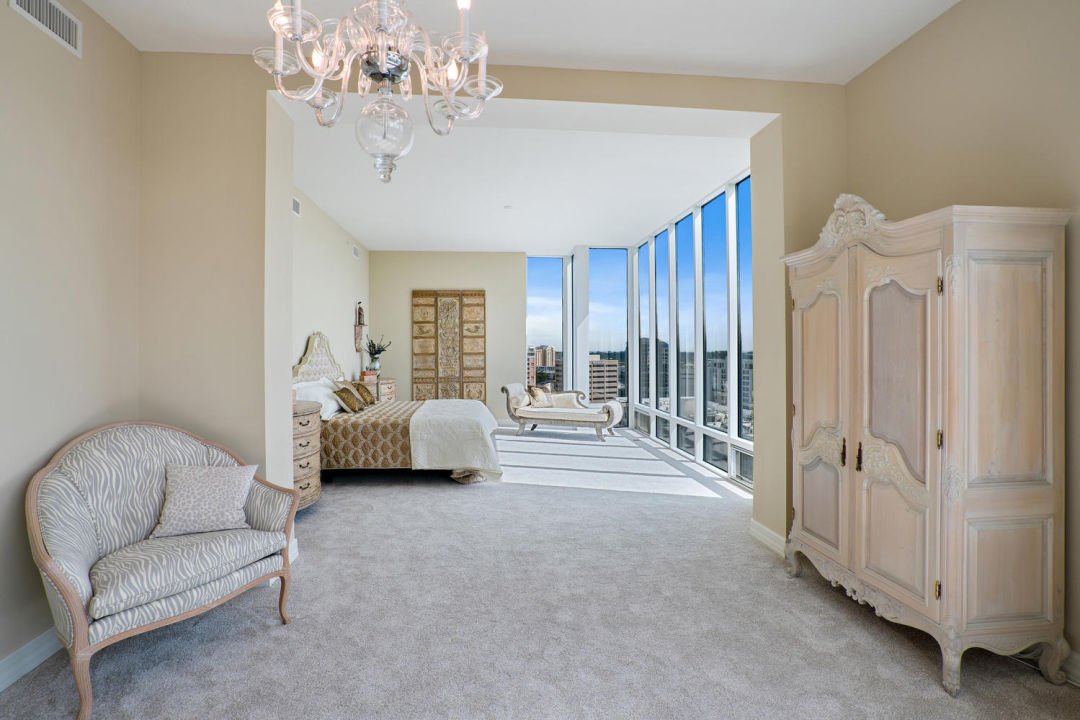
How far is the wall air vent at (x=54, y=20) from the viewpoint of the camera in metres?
2.13

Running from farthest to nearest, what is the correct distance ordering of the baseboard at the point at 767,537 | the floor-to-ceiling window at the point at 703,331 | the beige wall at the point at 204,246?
the floor-to-ceiling window at the point at 703,331 → the baseboard at the point at 767,537 → the beige wall at the point at 204,246

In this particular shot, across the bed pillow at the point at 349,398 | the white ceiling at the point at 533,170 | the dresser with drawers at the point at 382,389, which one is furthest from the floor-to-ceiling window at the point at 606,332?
the bed pillow at the point at 349,398

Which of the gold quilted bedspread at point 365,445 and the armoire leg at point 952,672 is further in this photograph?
the gold quilted bedspread at point 365,445

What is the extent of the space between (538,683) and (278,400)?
6.91ft

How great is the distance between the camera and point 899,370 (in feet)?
7.22

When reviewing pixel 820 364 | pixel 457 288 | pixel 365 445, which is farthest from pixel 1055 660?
pixel 457 288

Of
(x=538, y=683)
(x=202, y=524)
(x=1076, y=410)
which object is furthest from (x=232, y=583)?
(x=1076, y=410)

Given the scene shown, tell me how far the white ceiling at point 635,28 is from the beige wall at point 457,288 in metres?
5.59

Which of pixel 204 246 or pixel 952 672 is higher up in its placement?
pixel 204 246

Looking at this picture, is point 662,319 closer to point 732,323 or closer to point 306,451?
point 732,323

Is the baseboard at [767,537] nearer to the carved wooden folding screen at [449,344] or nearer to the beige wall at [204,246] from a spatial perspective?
the beige wall at [204,246]

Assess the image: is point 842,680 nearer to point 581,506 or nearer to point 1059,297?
point 1059,297

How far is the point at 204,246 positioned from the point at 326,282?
3.55 meters

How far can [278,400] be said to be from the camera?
3.07m
